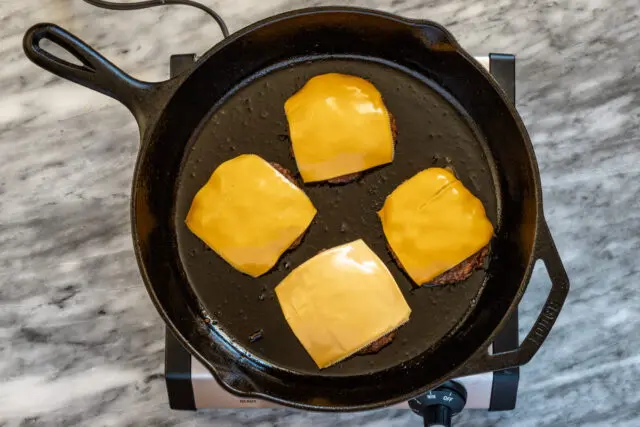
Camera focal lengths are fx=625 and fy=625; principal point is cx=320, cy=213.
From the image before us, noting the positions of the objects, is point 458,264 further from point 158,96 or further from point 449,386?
point 158,96

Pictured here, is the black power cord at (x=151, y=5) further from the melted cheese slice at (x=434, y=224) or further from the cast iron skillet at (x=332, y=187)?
the melted cheese slice at (x=434, y=224)

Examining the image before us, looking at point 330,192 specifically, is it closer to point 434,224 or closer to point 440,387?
point 434,224

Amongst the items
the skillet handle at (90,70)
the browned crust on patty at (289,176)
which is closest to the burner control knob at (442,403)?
the browned crust on patty at (289,176)

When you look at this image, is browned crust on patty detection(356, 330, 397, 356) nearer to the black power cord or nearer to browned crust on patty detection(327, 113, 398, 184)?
browned crust on patty detection(327, 113, 398, 184)

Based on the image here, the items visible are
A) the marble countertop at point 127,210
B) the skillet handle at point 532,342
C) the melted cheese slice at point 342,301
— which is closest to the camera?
the skillet handle at point 532,342

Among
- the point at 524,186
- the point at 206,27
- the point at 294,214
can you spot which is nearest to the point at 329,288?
the point at 294,214
